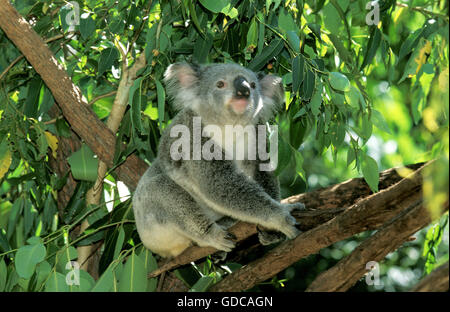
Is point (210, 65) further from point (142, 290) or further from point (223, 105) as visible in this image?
point (142, 290)

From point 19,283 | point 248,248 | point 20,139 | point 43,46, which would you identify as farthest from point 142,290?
point 43,46

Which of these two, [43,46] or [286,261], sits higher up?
[43,46]

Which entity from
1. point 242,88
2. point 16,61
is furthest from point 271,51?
point 16,61

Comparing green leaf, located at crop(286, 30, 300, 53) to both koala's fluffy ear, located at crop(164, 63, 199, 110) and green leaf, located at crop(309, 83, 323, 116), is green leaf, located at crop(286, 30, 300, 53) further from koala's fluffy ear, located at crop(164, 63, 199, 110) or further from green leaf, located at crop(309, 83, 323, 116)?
koala's fluffy ear, located at crop(164, 63, 199, 110)

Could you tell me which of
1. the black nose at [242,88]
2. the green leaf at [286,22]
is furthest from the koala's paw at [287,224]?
the green leaf at [286,22]

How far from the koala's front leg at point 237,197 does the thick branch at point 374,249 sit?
752mm

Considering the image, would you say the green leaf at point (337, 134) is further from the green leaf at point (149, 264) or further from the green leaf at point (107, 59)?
the green leaf at point (107, 59)

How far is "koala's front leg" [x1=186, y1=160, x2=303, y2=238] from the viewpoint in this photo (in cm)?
406

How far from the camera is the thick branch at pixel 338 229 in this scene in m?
3.25

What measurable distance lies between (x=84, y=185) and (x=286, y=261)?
7.00 ft

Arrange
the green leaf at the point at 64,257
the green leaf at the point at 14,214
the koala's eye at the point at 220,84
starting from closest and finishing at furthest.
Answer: the green leaf at the point at 64,257
the koala's eye at the point at 220,84
the green leaf at the point at 14,214

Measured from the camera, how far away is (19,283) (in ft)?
14.4

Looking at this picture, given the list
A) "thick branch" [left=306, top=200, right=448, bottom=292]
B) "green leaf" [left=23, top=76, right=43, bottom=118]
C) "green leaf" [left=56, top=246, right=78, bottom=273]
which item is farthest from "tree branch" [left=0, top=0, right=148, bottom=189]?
"thick branch" [left=306, top=200, right=448, bottom=292]

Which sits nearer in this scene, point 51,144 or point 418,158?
point 418,158
